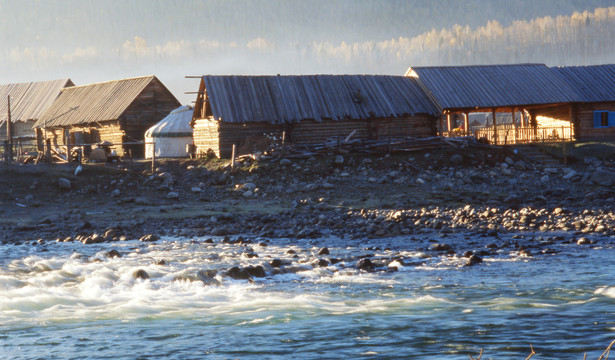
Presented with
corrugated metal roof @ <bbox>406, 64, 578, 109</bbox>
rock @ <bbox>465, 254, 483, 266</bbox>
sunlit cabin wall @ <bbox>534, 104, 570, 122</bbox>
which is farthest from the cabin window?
rock @ <bbox>465, 254, 483, 266</bbox>

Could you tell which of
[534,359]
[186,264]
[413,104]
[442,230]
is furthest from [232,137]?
[534,359]

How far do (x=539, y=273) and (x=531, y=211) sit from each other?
6480 millimetres

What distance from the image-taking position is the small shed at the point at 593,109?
3441cm

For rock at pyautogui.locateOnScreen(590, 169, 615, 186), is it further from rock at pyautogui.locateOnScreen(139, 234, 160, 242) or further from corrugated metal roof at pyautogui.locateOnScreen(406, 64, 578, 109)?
rock at pyautogui.locateOnScreen(139, 234, 160, 242)

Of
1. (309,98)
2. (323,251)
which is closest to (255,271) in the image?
(323,251)

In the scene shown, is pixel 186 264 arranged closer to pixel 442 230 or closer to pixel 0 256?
pixel 0 256

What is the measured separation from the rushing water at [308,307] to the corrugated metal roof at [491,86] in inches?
788

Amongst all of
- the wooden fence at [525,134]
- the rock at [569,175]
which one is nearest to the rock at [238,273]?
the rock at [569,175]

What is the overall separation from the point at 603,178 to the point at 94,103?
29.3m

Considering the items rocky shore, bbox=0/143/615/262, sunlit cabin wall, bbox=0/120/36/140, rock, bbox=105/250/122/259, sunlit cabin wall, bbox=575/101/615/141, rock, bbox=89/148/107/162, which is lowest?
rock, bbox=105/250/122/259

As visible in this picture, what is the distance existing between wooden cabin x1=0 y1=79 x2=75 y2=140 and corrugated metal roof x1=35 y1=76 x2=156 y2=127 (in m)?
4.12

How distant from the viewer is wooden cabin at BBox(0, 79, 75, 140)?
49438 mm

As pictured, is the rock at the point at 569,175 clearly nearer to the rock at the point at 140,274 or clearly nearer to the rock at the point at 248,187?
the rock at the point at 248,187

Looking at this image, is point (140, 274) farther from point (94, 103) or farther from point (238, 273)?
point (94, 103)
